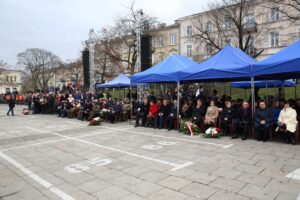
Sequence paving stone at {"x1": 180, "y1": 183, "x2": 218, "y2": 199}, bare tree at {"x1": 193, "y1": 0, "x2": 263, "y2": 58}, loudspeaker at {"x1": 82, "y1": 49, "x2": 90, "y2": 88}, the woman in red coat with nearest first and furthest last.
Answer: paving stone at {"x1": 180, "y1": 183, "x2": 218, "y2": 199} < the woman in red coat < loudspeaker at {"x1": 82, "y1": 49, "x2": 90, "y2": 88} < bare tree at {"x1": 193, "y1": 0, "x2": 263, "y2": 58}

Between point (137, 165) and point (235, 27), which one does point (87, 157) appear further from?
point (235, 27)

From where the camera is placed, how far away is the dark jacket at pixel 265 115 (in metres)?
7.65

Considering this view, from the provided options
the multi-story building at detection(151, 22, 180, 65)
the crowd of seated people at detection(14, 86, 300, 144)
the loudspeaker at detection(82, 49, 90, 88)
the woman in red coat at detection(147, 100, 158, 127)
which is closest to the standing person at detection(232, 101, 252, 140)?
the crowd of seated people at detection(14, 86, 300, 144)

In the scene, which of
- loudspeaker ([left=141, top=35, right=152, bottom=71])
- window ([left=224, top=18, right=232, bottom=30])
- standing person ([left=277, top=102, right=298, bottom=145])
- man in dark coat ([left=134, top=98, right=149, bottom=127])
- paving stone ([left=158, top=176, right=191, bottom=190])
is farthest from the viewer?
window ([left=224, top=18, right=232, bottom=30])

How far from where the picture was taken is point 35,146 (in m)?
7.83

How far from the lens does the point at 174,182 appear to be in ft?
14.5

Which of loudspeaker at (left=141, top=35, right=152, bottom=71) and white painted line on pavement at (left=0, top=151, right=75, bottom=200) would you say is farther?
loudspeaker at (left=141, top=35, right=152, bottom=71)

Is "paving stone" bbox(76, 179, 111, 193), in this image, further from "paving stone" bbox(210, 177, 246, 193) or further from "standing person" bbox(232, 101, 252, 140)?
"standing person" bbox(232, 101, 252, 140)

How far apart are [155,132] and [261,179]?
5.65m

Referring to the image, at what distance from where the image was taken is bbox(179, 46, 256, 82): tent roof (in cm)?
829

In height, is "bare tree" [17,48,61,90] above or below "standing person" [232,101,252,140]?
above

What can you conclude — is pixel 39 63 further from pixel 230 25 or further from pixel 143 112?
pixel 143 112

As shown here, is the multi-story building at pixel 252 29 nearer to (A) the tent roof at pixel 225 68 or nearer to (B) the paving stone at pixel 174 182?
(A) the tent roof at pixel 225 68

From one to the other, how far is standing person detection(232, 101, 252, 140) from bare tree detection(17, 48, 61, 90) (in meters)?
51.9
